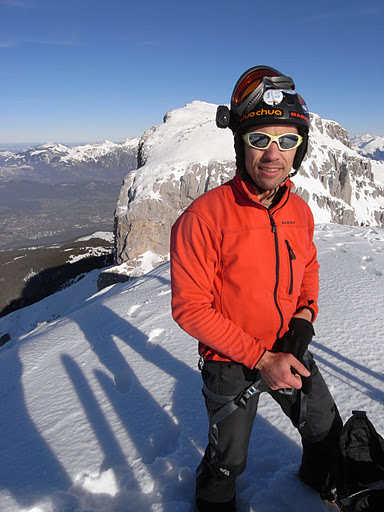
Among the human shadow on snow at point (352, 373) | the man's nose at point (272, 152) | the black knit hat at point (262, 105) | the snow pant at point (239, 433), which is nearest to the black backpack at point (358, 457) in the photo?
the snow pant at point (239, 433)

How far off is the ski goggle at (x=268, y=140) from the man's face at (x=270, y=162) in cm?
3

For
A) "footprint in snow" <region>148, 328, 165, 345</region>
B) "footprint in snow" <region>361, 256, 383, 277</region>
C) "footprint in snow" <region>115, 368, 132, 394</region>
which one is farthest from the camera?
"footprint in snow" <region>361, 256, 383, 277</region>

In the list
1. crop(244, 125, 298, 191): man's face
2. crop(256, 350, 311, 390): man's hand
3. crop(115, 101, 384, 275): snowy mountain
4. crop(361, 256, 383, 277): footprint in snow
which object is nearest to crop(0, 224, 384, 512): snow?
crop(361, 256, 383, 277): footprint in snow

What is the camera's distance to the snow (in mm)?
2963

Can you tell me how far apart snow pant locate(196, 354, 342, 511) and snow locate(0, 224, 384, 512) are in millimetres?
424

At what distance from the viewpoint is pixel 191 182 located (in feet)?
230

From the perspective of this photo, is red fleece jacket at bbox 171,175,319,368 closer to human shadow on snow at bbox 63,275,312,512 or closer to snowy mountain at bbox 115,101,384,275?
human shadow on snow at bbox 63,275,312,512

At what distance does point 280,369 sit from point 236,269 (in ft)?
2.65

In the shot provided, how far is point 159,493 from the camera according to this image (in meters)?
2.97

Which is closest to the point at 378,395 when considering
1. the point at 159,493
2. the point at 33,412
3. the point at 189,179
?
the point at 159,493

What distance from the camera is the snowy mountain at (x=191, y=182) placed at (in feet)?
229

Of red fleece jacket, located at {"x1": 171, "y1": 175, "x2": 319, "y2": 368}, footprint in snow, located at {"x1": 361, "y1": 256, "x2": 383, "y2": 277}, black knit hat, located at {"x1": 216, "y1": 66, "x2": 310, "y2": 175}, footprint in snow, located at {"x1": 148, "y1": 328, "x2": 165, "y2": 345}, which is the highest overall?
black knit hat, located at {"x1": 216, "y1": 66, "x2": 310, "y2": 175}

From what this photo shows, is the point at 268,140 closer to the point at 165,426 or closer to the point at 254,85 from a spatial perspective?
the point at 254,85

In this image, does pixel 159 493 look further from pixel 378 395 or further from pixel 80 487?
pixel 378 395
